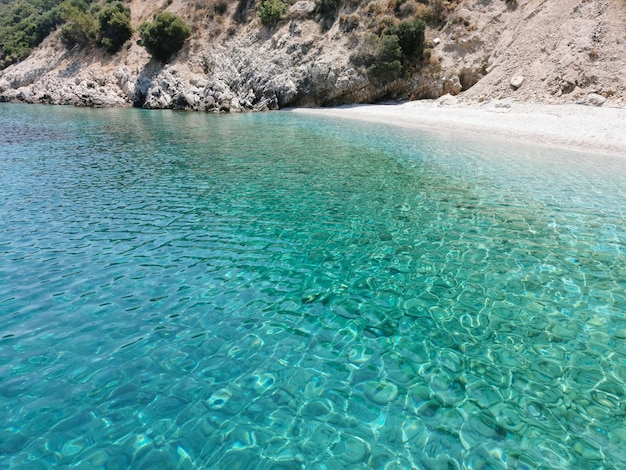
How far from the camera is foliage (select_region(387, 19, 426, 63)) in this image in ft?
129

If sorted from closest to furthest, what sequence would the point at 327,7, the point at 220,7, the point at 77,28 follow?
the point at 327,7
the point at 220,7
the point at 77,28

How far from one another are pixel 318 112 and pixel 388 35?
11.2 m

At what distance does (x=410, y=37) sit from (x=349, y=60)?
7289 mm

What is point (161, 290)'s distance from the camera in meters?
6.91

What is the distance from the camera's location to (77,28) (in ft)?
211

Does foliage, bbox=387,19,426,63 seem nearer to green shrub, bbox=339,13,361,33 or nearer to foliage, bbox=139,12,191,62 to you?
green shrub, bbox=339,13,361,33

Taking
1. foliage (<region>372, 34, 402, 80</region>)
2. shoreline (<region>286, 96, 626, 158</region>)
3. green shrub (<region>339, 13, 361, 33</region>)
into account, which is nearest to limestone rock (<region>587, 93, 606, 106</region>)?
shoreline (<region>286, 96, 626, 158</region>)

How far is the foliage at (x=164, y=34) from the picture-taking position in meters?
52.2

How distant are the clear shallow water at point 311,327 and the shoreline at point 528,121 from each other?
952 centimetres

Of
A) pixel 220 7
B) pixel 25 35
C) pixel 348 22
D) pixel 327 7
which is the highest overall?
pixel 25 35

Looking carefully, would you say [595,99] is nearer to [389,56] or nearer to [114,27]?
[389,56]

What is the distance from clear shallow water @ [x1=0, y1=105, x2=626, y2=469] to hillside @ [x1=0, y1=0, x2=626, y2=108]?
A: 22.7m

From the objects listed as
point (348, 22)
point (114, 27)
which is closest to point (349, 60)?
point (348, 22)

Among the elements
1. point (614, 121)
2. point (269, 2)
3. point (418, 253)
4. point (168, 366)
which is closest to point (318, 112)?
point (269, 2)
